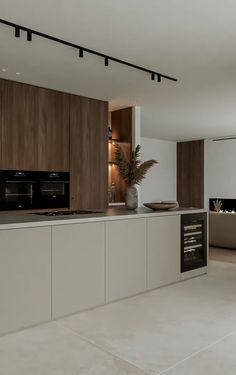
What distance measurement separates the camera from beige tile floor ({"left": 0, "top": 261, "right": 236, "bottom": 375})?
2076mm

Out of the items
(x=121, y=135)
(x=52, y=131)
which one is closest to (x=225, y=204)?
(x=121, y=135)

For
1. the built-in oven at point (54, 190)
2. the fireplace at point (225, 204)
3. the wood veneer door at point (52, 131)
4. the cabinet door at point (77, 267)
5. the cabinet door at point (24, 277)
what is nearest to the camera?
the cabinet door at point (24, 277)

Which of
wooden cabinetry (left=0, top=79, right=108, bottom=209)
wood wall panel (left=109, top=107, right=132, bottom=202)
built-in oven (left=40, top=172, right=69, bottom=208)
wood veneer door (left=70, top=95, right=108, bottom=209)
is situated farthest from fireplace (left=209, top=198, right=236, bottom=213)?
built-in oven (left=40, top=172, right=69, bottom=208)

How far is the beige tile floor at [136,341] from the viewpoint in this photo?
2.08 m

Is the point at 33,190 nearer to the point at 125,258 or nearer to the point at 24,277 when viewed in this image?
the point at 125,258

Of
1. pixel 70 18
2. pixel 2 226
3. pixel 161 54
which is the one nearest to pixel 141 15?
pixel 70 18

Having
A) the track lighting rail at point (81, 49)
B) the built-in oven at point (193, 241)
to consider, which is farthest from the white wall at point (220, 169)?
the track lighting rail at point (81, 49)

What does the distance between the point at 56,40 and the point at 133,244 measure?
6.82 feet

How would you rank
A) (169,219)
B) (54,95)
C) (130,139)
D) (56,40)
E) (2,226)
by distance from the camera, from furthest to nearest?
(130,139) < (54,95) < (169,219) < (56,40) < (2,226)

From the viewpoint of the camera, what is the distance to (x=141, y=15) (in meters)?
Result: 2.77

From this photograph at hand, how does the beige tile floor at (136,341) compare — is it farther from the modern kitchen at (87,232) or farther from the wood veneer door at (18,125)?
the wood veneer door at (18,125)

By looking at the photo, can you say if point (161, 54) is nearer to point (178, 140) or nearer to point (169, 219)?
point (169, 219)

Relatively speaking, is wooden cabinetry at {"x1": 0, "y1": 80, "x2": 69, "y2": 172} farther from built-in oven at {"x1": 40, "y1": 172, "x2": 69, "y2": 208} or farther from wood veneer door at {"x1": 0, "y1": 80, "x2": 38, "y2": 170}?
built-in oven at {"x1": 40, "y1": 172, "x2": 69, "y2": 208}

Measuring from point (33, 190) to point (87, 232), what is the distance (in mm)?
2075
